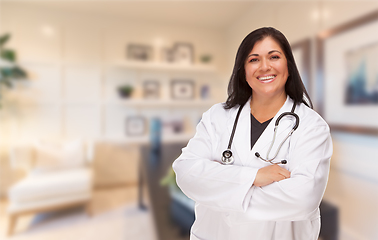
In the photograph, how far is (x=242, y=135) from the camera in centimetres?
23

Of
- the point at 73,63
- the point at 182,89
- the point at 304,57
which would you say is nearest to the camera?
the point at 304,57

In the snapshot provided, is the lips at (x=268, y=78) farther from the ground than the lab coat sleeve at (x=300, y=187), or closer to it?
farther from the ground

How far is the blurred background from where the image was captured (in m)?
0.45

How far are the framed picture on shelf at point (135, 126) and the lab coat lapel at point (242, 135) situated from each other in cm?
50

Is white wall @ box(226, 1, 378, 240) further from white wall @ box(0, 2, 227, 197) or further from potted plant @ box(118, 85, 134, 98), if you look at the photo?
potted plant @ box(118, 85, 134, 98)

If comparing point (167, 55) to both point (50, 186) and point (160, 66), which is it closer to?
point (160, 66)

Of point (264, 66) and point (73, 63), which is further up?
point (73, 63)

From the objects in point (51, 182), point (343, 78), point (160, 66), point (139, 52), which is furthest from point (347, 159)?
point (51, 182)

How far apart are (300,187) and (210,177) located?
0.09 meters

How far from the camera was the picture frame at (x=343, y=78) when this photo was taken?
471 millimetres

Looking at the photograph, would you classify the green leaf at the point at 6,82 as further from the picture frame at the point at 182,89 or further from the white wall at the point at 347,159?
the white wall at the point at 347,159

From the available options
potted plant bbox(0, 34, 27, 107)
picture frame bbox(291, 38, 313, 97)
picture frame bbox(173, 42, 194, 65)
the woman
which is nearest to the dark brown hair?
the woman

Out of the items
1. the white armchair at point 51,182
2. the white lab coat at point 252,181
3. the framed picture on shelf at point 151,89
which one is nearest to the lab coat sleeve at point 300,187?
the white lab coat at point 252,181

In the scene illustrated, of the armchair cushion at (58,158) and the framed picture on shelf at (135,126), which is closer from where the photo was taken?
the framed picture on shelf at (135,126)
